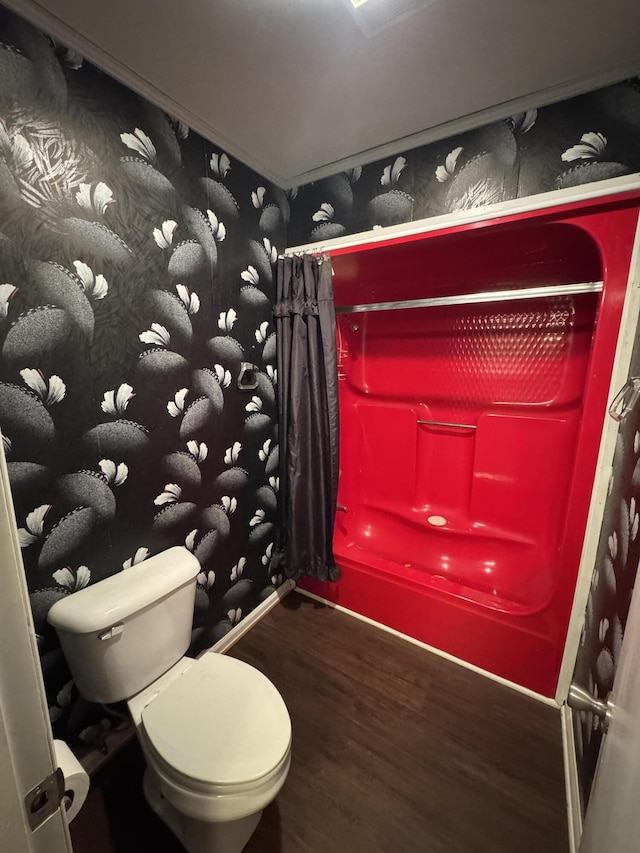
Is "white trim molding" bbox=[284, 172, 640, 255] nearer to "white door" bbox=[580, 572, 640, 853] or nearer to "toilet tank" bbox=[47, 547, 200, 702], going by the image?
"white door" bbox=[580, 572, 640, 853]

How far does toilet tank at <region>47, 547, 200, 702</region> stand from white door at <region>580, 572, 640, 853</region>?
1.14 m

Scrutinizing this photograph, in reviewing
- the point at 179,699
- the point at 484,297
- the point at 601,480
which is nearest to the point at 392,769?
the point at 179,699

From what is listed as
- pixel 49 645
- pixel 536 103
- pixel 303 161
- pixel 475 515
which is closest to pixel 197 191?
pixel 303 161

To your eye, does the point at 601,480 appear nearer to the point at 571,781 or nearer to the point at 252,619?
the point at 571,781

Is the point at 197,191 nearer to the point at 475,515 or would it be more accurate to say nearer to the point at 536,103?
the point at 536,103

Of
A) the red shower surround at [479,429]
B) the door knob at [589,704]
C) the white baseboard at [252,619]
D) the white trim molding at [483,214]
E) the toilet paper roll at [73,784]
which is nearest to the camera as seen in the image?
the door knob at [589,704]

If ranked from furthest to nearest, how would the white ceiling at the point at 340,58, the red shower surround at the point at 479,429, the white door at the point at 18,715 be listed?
the red shower surround at the point at 479,429 < the white ceiling at the point at 340,58 < the white door at the point at 18,715

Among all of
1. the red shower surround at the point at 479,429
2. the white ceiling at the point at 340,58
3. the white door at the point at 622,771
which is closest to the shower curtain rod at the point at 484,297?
the red shower surround at the point at 479,429

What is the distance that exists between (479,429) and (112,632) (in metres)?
1.81

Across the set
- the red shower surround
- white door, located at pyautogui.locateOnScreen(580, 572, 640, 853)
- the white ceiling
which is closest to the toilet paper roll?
white door, located at pyautogui.locateOnScreen(580, 572, 640, 853)

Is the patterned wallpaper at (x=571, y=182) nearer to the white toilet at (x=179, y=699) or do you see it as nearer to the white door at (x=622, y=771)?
the white door at (x=622, y=771)

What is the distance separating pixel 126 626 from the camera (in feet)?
3.50

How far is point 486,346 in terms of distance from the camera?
1.82 meters

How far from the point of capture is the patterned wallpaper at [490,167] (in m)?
1.18
